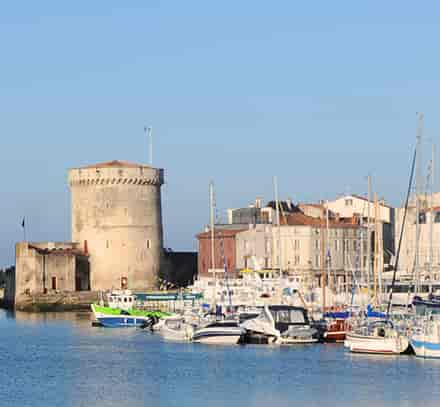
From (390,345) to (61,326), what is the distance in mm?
22455

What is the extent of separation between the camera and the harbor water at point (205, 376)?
3034 centimetres

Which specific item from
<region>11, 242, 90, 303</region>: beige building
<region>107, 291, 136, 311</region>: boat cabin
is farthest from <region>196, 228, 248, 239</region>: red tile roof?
<region>107, 291, 136, 311</region>: boat cabin

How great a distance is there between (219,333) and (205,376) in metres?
8.29

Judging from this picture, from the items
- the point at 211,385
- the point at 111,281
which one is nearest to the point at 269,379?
the point at 211,385

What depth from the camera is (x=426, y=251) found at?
71.5 m

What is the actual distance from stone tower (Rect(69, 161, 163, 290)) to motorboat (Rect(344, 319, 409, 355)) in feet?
108

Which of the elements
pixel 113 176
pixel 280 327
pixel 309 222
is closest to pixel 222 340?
pixel 280 327

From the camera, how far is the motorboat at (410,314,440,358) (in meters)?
34.7

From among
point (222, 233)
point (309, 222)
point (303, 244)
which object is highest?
point (309, 222)

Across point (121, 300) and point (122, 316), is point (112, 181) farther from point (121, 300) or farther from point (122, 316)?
point (122, 316)

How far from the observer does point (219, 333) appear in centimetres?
4272

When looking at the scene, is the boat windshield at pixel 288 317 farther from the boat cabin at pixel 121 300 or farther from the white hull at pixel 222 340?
the boat cabin at pixel 121 300

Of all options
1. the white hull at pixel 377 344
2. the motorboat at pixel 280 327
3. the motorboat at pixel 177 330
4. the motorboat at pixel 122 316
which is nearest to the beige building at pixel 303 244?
the motorboat at pixel 122 316

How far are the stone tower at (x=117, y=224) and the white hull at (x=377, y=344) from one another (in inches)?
1310
